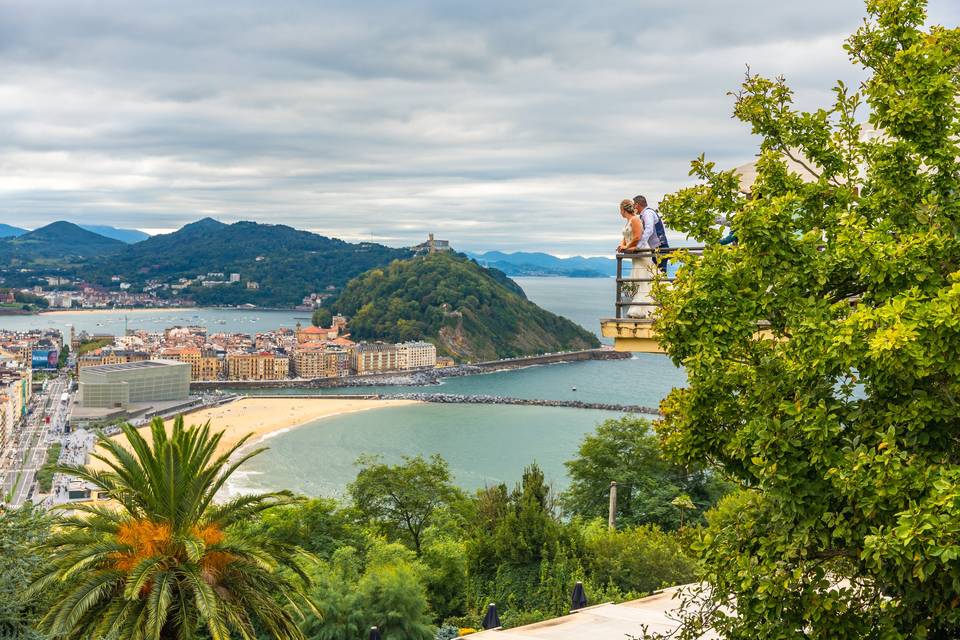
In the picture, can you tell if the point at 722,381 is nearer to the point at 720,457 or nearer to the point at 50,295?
the point at 720,457

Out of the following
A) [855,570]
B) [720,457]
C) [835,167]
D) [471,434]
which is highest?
[835,167]

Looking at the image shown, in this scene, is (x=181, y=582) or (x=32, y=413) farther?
(x=32, y=413)

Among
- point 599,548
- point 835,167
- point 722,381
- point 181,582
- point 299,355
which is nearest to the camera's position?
point 722,381

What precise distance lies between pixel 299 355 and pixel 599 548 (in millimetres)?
81940

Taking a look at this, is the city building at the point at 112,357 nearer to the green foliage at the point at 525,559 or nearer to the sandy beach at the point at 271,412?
the sandy beach at the point at 271,412

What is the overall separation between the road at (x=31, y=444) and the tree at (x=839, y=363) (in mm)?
32168

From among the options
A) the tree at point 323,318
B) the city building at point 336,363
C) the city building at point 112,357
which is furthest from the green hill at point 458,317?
the city building at point 112,357

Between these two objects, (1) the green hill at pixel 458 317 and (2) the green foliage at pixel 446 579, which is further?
(1) the green hill at pixel 458 317

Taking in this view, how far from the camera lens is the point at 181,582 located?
7148 mm

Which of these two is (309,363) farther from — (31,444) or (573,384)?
(31,444)

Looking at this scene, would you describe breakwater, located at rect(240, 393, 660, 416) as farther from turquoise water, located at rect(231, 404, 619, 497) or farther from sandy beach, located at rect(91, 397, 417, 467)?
sandy beach, located at rect(91, 397, 417, 467)

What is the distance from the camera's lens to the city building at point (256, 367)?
301 feet

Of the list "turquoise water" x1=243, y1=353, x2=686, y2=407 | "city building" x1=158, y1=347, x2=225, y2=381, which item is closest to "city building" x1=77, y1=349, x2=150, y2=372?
"city building" x1=158, y1=347, x2=225, y2=381

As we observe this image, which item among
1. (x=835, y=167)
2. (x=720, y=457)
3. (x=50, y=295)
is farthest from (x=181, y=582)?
(x=50, y=295)
